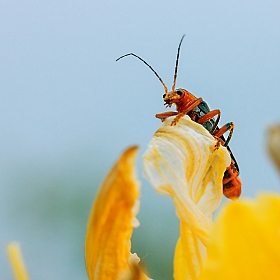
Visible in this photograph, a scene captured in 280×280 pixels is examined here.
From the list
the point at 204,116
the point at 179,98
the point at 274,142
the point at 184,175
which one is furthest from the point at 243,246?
the point at 179,98

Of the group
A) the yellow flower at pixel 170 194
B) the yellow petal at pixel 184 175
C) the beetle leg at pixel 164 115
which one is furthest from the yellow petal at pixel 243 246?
the beetle leg at pixel 164 115

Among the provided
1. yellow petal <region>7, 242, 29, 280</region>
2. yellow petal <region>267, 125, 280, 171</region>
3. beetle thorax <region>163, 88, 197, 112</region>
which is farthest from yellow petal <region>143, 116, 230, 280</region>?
beetle thorax <region>163, 88, 197, 112</region>

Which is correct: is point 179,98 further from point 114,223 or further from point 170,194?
point 114,223

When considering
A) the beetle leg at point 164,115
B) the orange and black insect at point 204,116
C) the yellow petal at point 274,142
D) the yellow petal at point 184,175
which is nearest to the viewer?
the yellow petal at point 274,142

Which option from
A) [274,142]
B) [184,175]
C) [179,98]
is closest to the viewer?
[274,142]

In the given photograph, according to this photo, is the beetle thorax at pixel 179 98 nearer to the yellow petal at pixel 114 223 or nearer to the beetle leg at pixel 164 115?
the beetle leg at pixel 164 115

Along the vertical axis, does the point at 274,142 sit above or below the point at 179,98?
above
